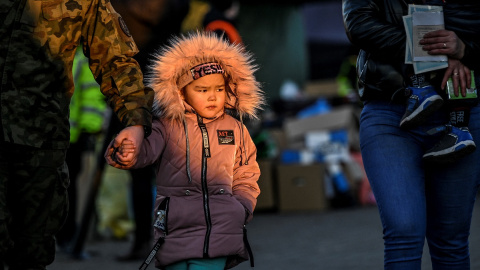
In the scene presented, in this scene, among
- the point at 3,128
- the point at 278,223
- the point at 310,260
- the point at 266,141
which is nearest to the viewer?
the point at 3,128

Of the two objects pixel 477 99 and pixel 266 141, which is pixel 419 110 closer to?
pixel 477 99

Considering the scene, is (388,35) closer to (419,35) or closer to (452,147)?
(419,35)

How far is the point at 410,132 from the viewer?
353 centimetres

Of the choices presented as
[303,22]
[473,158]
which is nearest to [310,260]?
[473,158]

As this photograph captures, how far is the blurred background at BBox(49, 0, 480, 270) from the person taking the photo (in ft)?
21.3

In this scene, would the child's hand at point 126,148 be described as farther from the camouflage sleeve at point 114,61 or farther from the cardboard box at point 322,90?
the cardboard box at point 322,90

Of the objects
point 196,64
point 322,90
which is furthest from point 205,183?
point 322,90

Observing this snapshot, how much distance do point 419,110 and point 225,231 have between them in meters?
0.89

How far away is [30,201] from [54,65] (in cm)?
48

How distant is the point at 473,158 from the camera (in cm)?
357

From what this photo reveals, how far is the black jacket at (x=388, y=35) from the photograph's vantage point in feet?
11.5

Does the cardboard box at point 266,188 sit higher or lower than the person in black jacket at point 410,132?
lower

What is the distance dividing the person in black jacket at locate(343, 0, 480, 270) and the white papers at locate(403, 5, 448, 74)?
0.07ft

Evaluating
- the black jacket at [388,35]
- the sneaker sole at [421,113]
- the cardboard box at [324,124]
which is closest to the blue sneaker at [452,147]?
the sneaker sole at [421,113]
